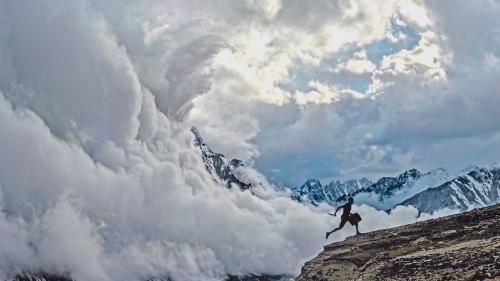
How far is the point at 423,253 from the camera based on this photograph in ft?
125

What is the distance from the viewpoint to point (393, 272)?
36250mm

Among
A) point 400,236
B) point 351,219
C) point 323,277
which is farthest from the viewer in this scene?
point 351,219

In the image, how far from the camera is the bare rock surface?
32188 mm

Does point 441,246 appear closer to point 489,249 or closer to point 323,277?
point 489,249

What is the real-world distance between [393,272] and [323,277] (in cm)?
1001

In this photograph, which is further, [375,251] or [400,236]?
[400,236]

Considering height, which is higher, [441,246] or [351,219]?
[351,219]

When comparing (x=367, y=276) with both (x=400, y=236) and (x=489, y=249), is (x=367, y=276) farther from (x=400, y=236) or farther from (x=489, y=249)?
(x=400, y=236)

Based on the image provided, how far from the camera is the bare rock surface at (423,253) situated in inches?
1267

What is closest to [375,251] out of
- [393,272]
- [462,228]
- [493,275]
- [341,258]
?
[341,258]

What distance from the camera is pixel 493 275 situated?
28828 millimetres

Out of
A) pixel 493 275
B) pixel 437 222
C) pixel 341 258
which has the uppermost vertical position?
pixel 437 222

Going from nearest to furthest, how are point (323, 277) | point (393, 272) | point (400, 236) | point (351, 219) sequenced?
point (393, 272) < point (323, 277) < point (400, 236) < point (351, 219)

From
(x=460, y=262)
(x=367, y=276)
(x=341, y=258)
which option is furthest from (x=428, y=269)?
(x=341, y=258)
